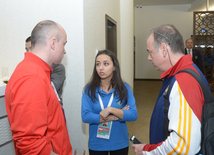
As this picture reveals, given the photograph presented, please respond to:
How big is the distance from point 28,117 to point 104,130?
3.39 feet

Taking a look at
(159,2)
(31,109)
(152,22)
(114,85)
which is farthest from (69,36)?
(152,22)

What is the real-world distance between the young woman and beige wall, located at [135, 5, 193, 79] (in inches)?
347

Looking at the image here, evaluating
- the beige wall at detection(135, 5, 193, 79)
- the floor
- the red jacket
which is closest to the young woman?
the red jacket

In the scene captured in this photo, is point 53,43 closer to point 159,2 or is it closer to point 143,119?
point 143,119

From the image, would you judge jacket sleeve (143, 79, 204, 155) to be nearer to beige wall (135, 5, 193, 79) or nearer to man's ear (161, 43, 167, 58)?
man's ear (161, 43, 167, 58)

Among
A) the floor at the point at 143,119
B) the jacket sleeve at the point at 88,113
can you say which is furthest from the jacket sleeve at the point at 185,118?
the floor at the point at 143,119

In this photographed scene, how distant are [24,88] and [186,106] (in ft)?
2.72

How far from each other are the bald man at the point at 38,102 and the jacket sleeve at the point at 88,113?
21.4 inches

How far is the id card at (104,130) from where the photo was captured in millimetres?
1886

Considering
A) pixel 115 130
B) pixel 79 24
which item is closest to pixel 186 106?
pixel 115 130

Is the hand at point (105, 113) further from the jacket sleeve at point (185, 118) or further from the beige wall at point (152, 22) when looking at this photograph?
the beige wall at point (152, 22)

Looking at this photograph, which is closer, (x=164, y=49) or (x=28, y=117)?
(x=28, y=117)

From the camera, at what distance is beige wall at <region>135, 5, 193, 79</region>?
10758 millimetres

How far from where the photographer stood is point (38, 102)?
40.8 inches
